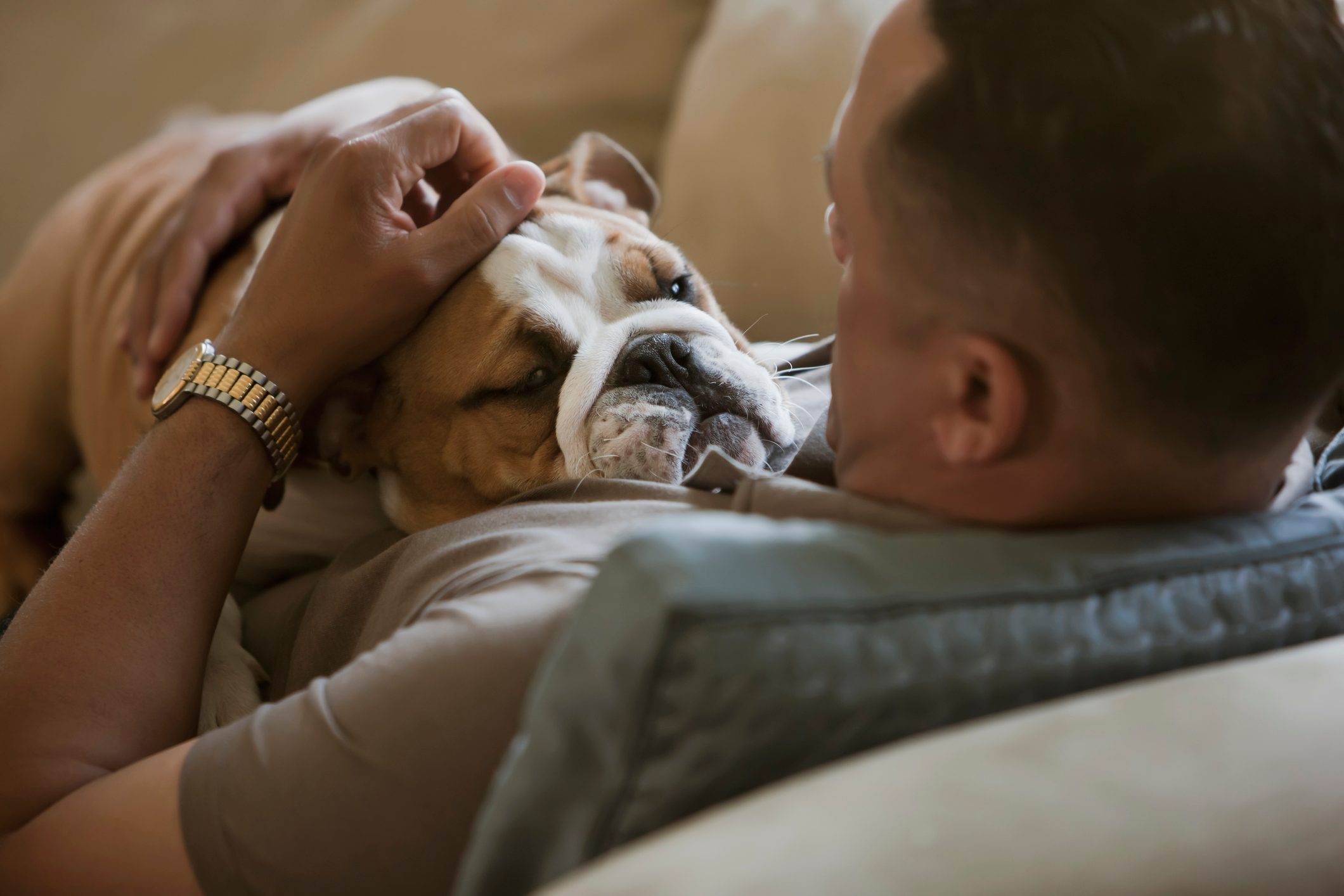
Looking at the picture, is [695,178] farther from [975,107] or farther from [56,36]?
[56,36]

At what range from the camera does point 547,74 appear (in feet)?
7.99

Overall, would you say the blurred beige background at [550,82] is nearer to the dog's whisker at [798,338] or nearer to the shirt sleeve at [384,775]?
the dog's whisker at [798,338]

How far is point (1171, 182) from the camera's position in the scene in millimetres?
644

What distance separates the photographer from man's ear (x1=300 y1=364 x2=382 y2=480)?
140cm

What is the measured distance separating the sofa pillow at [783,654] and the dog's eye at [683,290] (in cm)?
89

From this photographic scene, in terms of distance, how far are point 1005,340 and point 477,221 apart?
732 mm

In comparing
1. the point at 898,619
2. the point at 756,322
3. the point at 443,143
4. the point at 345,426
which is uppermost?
the point at 443,143

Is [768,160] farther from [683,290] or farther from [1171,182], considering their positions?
[1171,182]

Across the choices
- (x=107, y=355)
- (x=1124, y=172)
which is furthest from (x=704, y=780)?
(x=107, y=355)

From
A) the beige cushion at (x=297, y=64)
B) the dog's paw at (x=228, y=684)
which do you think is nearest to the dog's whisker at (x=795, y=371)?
the dog's paw at (x=228, y=684)

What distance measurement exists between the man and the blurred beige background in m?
1.15

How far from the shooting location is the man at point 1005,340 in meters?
0.65

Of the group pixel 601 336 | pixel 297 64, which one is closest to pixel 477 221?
pixel 601 336

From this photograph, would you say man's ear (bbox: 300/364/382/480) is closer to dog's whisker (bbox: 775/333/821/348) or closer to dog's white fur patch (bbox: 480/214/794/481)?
dog's white fur patch (bbox: 480/214/794/481)
